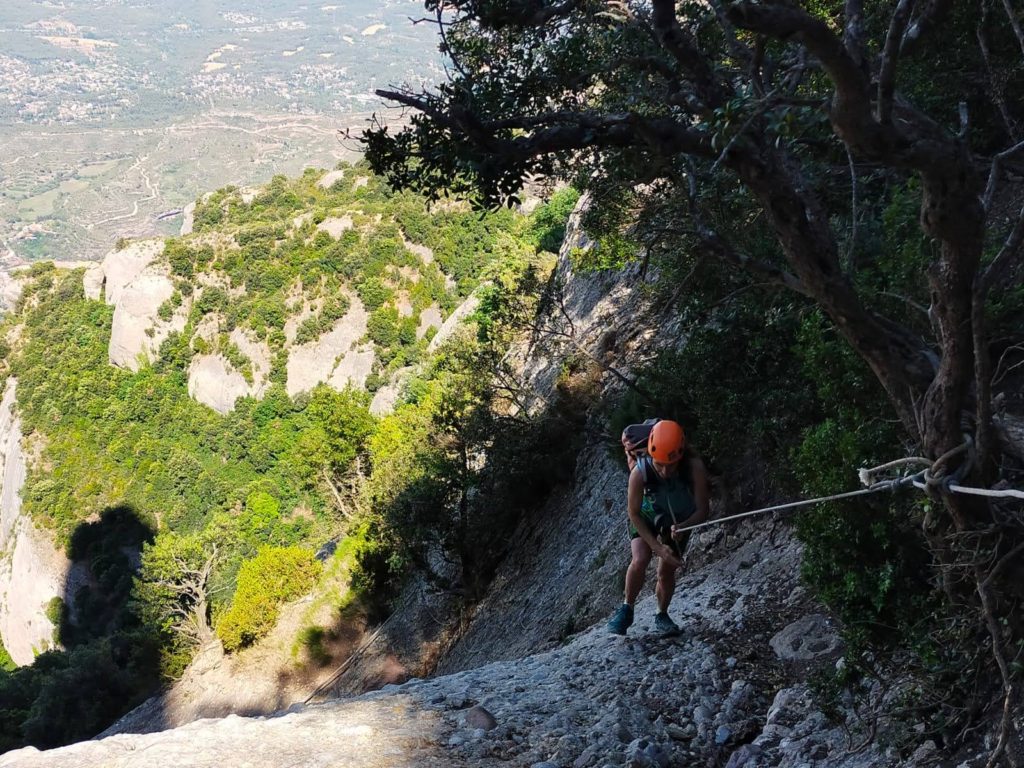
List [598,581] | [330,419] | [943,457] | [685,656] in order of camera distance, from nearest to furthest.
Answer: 1. [943,457]
2. [685,656]
3. [598,581]
4. [330,419]

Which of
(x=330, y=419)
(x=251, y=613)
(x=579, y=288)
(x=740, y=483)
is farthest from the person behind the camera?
(x=330, y=419)

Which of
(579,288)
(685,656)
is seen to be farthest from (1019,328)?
(579,288)

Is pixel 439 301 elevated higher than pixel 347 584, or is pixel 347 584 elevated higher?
pixel 439 301

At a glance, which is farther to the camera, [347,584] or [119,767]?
[347,584]

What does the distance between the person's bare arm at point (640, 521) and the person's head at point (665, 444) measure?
7.3 inches

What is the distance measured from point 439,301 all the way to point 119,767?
4598 centimetres

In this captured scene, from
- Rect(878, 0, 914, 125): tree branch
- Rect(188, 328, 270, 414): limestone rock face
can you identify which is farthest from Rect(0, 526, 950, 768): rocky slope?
Rect(188, 328, 270, 414): limestone rock face

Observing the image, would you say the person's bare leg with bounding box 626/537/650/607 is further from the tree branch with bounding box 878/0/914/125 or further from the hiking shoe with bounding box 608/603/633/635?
the tree branch with bounding box 878/0/914/125

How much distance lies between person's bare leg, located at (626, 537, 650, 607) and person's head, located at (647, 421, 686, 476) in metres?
0.77

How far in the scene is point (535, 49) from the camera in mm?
6578

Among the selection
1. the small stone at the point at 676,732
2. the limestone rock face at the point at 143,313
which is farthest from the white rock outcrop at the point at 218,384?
the small stone at the point at 676,732

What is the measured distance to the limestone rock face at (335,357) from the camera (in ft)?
160

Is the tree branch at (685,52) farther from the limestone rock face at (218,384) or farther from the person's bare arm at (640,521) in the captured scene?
the limestone rock face at (218,384)

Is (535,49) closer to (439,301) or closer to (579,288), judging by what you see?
(579,288)
